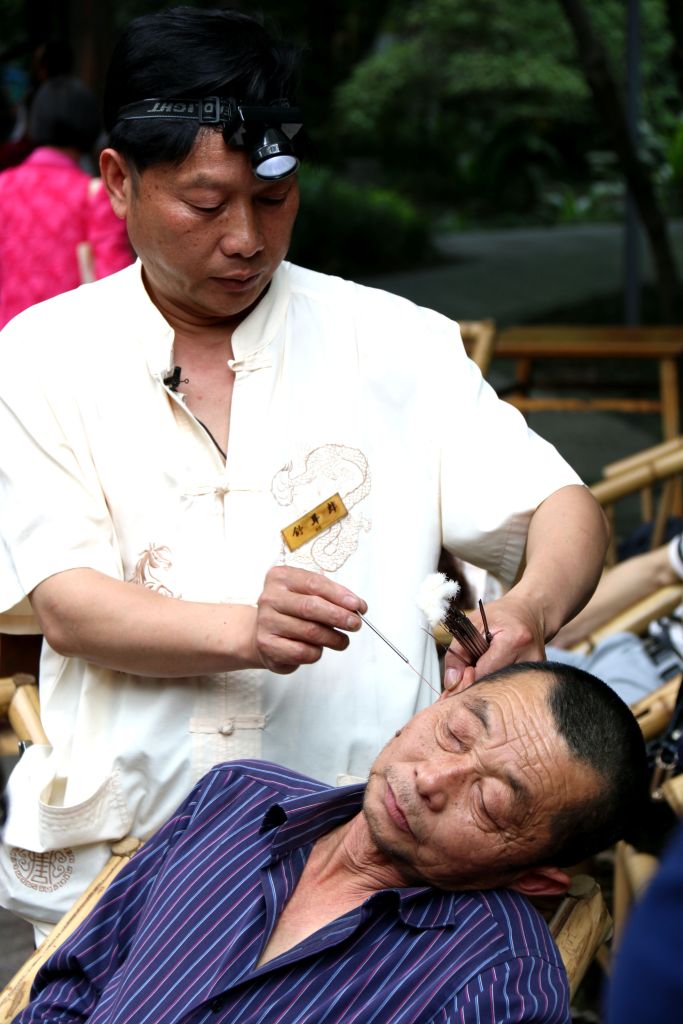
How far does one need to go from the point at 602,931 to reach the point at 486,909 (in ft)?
1.03

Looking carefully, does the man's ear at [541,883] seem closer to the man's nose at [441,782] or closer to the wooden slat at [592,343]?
the man's nose at [441,782]

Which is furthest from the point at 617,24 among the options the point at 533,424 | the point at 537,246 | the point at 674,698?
the point at 674,698

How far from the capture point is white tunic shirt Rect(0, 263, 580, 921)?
2.16 m

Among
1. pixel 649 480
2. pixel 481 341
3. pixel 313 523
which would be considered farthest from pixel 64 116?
pixel 313 523

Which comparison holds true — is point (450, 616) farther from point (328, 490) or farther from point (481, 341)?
point (481, 341)

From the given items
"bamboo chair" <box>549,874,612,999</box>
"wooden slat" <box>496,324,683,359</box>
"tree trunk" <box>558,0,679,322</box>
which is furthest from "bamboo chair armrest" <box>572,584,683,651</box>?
"tree trunk" <box>558,0,679,322</box>

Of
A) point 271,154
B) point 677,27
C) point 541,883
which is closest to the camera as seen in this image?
point 541,883

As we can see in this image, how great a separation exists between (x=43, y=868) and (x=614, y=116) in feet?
19.6

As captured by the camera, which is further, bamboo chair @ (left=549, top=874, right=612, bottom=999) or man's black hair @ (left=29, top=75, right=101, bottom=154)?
man's black hair @ (left=29, top=75, right=101, bottom=154)

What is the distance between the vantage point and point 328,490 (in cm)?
221

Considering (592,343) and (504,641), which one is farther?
(592,343)

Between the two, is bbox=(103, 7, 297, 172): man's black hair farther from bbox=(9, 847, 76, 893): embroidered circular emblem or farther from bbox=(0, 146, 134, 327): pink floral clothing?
bbox=(0, 146, 134, 327): pink floral clothing

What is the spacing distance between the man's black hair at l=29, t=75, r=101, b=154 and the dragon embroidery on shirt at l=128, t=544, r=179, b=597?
9.27 ft

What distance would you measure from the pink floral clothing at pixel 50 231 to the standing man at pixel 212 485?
212cm
